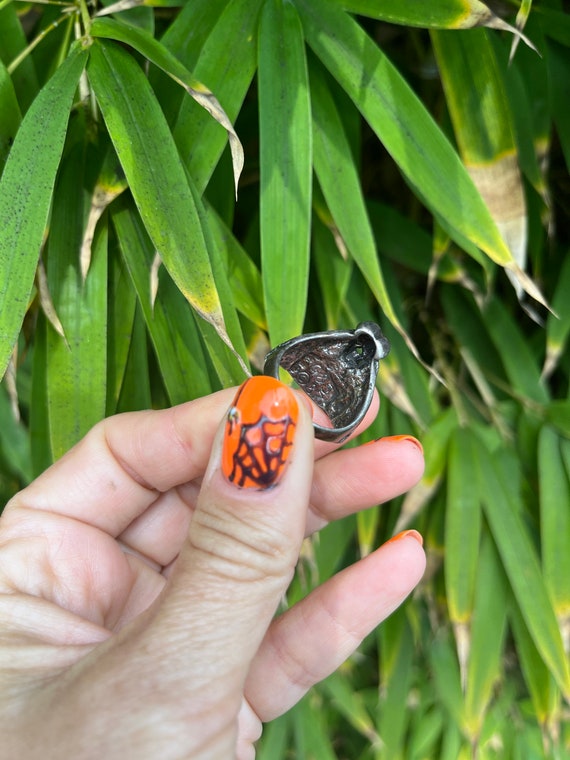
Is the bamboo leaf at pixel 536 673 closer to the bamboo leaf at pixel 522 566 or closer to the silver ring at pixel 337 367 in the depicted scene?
the bamboo leaf at pixel 522 566

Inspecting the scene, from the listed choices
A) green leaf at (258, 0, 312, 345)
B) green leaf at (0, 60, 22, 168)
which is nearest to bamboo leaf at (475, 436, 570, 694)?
green leaf at (258, 0, 312, 345)

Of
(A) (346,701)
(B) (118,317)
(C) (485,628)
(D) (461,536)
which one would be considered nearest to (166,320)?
(B) (118,317)

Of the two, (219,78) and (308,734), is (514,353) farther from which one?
(308,734)

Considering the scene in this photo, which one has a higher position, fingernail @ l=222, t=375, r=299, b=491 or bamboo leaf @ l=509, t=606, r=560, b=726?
fingernail @ l=222, t=375, r=299, b=491

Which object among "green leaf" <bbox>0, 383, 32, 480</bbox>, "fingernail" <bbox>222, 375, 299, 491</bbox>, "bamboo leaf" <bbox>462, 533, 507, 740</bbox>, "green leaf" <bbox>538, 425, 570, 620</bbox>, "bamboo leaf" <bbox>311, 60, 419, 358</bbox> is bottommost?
"bamboo leaf" <bbox>462, 533, 507, 740</bbox>

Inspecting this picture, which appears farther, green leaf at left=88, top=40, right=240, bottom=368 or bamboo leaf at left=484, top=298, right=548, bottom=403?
bamboo leaf at left=484, top=298, right=548, bottom=403

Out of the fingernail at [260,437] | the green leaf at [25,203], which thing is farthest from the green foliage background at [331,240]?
the fingernail at [260,437]

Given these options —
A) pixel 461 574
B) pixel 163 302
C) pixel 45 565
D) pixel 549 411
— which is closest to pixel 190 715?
pixel 45 565

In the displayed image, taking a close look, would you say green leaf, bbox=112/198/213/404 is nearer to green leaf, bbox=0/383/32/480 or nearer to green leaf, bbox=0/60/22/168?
green leaf, bbox=0/60/22/168
